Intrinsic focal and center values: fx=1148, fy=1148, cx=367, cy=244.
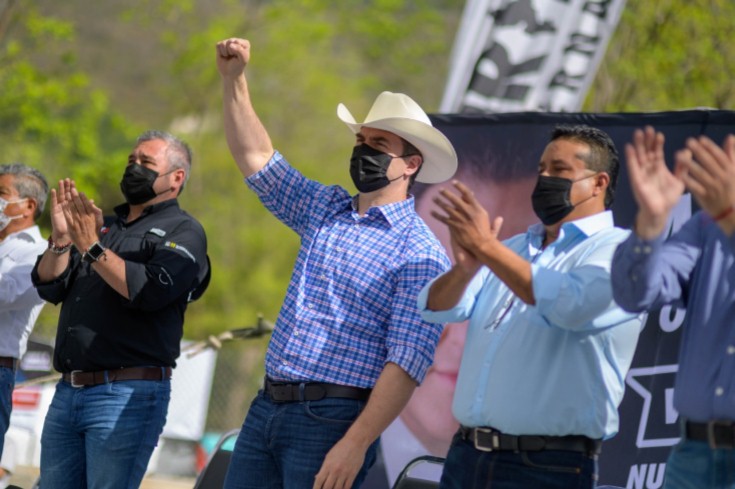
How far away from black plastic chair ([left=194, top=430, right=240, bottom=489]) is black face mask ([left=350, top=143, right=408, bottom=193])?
1841 mm

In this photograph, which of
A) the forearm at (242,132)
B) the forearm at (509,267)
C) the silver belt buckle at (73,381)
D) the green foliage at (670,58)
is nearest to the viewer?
the forearm at (509,267)

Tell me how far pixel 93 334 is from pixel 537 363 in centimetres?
207

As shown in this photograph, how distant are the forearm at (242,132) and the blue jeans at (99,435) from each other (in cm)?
106

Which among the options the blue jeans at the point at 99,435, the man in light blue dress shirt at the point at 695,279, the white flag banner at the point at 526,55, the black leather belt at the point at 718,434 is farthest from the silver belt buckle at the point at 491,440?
the white flag banner at the point at 526,55

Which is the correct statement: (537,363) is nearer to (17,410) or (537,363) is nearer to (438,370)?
(438,370)

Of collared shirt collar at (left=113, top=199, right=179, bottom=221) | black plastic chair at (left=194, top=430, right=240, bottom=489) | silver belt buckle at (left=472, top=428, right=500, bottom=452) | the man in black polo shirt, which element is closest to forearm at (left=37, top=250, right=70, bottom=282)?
the man in black polo shirt

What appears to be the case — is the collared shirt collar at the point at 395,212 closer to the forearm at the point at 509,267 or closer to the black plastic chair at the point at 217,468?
the forearm at the point at 509,267

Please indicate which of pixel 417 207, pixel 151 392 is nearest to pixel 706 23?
pixel 417 207

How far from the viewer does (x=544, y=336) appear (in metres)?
3.55

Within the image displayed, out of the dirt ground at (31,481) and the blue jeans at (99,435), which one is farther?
the dirt ground at (31,481)

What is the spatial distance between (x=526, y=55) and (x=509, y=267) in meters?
5.38

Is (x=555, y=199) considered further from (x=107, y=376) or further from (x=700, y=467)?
(x=107, y=376)

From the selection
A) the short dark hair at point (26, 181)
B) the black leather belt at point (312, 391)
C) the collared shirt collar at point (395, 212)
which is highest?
the collared shirt collar at point (395, 212)

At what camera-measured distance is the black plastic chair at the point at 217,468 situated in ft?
18.2
